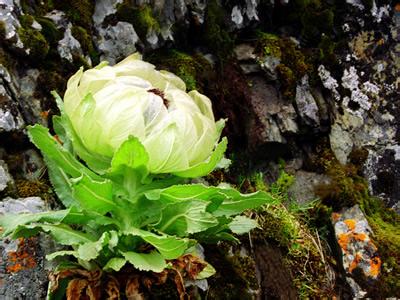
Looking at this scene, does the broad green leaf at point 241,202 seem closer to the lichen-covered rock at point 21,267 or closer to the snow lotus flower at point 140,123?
the snow lotus flower at point 140,123

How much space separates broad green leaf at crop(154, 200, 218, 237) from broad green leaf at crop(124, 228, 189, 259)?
0.43 ft

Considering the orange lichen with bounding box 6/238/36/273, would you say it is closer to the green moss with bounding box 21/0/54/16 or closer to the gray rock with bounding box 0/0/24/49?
the gray rock with bounding box 0/0/24/49

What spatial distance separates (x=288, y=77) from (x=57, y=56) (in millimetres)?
1724

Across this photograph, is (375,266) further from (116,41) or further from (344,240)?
(116,41)

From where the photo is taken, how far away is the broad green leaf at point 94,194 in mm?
1999

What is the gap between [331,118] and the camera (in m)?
4.24

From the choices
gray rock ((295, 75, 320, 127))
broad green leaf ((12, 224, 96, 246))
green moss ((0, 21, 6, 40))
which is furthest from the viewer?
gray rock ((295, 75, 320, 127))

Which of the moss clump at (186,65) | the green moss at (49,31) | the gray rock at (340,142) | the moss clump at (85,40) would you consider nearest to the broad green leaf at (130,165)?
the green moss at (49,31)

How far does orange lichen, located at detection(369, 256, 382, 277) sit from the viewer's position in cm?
360

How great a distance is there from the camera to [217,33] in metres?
3.88

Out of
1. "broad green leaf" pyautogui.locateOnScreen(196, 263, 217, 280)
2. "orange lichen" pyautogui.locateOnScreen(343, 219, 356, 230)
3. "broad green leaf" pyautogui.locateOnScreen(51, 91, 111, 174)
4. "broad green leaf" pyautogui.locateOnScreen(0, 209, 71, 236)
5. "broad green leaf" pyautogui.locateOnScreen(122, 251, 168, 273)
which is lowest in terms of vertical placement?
"orange lichen" pyautogui.locateOnScreen(343, 219, 356, 230)

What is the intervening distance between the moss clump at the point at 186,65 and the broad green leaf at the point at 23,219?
1.61m

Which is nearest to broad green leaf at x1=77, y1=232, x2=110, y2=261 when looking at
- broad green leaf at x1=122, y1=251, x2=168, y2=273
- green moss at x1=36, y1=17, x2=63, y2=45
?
broad green leaf at x1=122, y1=251, x2=168, y2=273

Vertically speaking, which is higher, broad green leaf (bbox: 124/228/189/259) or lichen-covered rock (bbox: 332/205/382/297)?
broad green leaf (bbox: 124/228/189/259)
